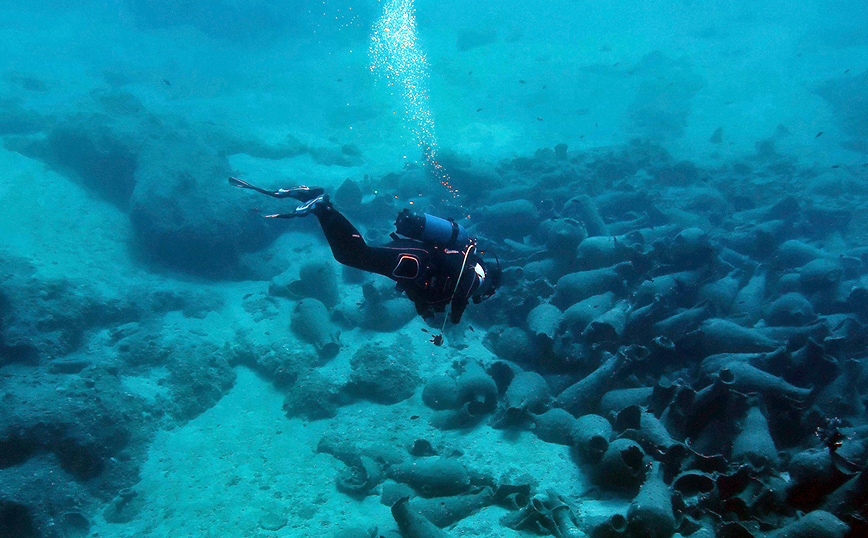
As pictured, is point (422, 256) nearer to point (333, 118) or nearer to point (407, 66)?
point (333, 118)

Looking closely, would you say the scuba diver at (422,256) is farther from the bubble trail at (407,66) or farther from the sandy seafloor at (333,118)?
the bubble trail at (407,66)

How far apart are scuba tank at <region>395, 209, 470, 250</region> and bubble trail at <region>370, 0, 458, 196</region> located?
10899 mm

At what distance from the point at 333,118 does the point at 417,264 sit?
93.1 feet

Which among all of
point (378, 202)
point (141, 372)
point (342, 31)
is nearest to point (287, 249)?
point (378, 202)

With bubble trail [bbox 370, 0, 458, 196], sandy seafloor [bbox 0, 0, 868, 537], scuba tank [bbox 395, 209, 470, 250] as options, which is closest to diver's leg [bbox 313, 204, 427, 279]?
scuba tank [bbox 395, 209, 470, 250]

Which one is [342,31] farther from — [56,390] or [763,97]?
[56,390]

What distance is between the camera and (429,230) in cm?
454

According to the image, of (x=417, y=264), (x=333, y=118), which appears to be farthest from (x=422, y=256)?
(x=333, y=118)

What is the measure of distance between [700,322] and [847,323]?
82.7 inches

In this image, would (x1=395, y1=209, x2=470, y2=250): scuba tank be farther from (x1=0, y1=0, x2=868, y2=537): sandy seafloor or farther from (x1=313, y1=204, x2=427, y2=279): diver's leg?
(x1=0, y1=0, x2=868, y2=537): sandy seafloor

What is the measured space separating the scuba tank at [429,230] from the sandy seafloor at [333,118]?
11.2 feet

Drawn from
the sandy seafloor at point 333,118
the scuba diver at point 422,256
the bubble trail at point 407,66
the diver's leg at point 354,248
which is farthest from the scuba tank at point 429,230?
the bubble trail at point 407,66

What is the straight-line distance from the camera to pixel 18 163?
14.3 metres

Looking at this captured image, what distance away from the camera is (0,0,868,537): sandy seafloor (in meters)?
5.97
